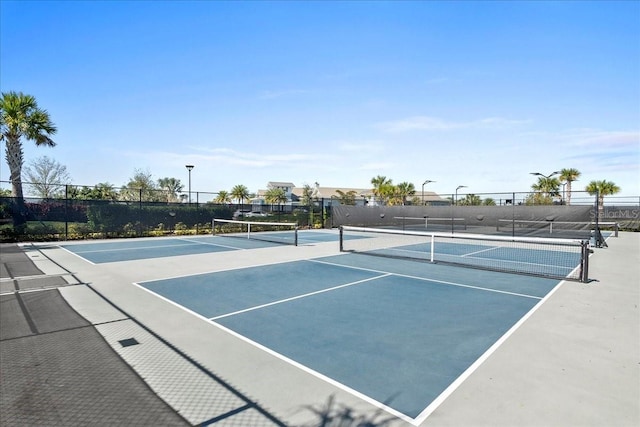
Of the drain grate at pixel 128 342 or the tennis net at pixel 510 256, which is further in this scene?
the tennis net at pixel 510 256

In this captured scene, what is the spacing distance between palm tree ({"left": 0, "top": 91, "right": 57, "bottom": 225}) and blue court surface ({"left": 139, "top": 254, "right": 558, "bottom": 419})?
16953mm

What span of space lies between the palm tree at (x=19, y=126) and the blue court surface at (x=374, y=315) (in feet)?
55.6

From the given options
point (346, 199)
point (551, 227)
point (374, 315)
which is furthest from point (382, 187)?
point (374, 315)

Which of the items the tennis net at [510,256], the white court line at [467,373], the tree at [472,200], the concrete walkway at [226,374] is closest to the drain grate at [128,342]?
the concrete walkway at [226,374]

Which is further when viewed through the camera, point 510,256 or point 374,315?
point 510,256

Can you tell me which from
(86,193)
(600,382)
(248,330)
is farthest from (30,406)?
(86,193)

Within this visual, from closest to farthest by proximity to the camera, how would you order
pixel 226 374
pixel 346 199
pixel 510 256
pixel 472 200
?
pixel 226 374 → pixel 510 256 → pixel 472 200 → pixel 346 199

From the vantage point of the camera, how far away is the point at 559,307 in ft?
20.4

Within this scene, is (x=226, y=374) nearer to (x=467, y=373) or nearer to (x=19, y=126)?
(x=467, y=373)

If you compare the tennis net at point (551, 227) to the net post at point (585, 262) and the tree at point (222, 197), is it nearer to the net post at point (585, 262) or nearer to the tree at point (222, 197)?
the net post at point (585, 262)

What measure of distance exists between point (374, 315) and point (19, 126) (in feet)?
73.1

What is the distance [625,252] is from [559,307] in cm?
1145

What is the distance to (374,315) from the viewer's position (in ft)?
18.6

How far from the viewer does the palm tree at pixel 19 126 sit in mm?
18156
